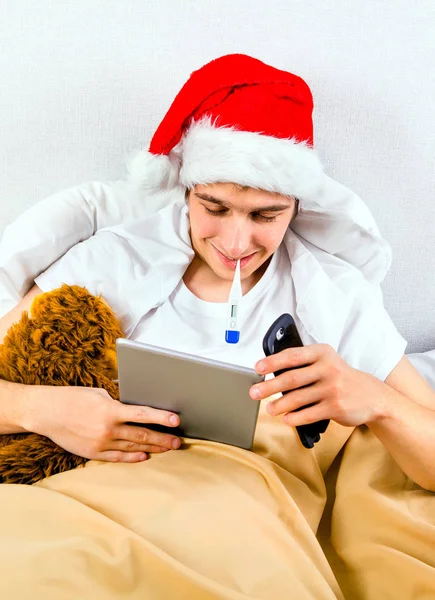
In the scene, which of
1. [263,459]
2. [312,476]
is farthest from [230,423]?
[312,476]

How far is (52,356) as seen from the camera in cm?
113

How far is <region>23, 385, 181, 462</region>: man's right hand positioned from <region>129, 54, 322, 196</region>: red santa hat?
42 cm

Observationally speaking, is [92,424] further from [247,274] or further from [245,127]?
[245,127]

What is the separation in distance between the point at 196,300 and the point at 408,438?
48cm

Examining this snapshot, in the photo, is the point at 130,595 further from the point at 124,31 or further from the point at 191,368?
the point at 124,31

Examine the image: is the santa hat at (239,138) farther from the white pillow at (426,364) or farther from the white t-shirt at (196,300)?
the white pillow at (426,364)

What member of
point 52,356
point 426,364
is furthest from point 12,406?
point 426,364

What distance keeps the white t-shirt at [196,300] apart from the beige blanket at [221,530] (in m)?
0.22

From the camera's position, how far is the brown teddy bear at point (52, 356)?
111 cm

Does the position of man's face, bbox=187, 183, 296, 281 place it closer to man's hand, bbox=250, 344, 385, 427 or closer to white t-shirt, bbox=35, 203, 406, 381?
white t-shirt, bbox=35, 203, 406, 381

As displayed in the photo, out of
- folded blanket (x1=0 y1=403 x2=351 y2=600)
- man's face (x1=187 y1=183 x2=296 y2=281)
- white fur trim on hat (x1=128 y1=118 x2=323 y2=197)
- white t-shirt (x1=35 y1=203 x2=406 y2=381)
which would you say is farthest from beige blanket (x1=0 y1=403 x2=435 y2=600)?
white fur trim on hat (x1=128 y1=118 x2=323 y2=197)

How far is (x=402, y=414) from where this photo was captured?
113cm

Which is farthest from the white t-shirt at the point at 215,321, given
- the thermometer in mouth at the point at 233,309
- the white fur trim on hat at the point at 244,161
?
the white fur trim on hat at the point at 244,161

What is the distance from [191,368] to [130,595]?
0.31 metres
